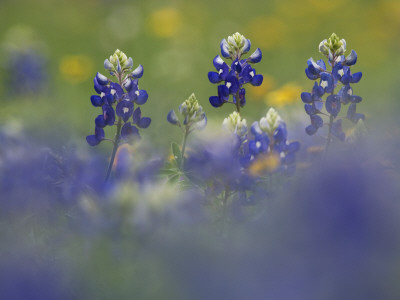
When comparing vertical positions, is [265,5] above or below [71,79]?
above

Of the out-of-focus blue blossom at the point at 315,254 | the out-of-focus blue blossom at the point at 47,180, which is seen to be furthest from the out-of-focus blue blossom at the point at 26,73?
the out-of-focus blue blossom at the point at 315,254

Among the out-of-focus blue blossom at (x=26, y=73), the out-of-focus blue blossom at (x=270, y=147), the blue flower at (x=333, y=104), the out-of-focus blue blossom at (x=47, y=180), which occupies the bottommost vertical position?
the out-of-focus blue blossom at (x=47, y=180)

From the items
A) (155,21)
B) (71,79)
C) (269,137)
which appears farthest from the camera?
(155,21)

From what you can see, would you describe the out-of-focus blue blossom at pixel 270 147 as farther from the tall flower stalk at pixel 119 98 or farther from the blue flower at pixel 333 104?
the tall flower stalk at pixel 119 98

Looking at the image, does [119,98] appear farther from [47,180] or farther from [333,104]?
[333,104]

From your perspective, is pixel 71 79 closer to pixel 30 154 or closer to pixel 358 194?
pixel 30 154

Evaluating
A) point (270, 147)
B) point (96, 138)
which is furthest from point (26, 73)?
point (270, 147)

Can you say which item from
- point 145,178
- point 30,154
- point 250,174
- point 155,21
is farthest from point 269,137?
point 155,21
